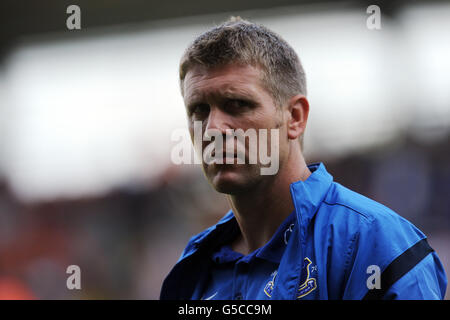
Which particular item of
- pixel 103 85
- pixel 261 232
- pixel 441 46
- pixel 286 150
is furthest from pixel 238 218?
pixel 103 85

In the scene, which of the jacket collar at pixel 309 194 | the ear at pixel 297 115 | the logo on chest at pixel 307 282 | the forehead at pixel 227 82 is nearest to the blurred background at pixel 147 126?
the ear at pixel 297 115

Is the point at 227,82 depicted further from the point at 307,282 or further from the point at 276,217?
the point at 307,282

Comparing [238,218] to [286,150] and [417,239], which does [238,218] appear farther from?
[417,239]

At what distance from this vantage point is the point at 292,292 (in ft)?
4.25

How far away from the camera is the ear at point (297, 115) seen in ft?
5.49

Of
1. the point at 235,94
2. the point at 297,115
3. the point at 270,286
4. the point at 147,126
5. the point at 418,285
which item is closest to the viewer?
the point at 418,285

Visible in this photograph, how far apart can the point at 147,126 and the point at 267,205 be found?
23.2 feet

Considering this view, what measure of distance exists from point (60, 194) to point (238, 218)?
25.0ft

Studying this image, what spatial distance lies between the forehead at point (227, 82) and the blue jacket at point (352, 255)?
359mm

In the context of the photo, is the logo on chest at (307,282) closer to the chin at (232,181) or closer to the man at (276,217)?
the man at (276,217)

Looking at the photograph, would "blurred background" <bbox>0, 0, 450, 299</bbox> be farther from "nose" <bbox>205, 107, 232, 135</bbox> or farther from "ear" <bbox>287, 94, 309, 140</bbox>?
"nose" <bbox>205, 107, 232, 135</bbox>

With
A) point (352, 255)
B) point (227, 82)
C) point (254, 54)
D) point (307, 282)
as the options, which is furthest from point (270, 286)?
point (254, 54)

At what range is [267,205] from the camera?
5.35 feet

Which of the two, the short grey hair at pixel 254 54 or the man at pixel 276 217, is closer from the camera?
the man at pixel 276 217
